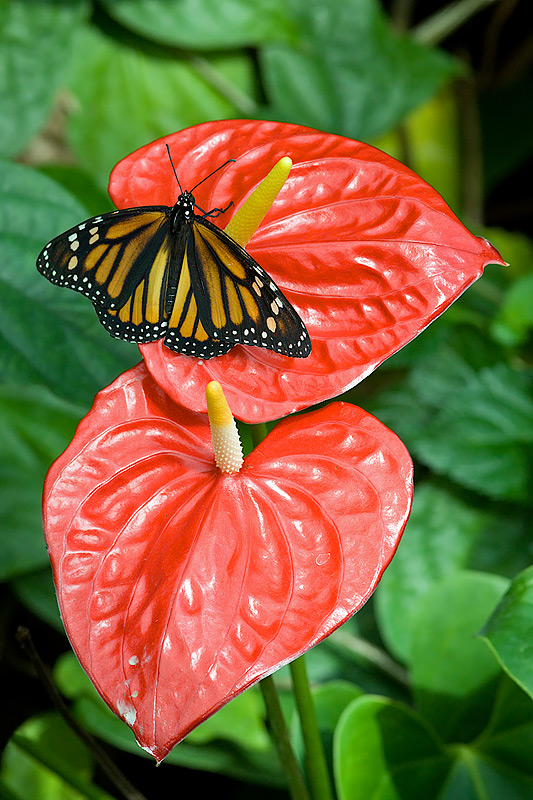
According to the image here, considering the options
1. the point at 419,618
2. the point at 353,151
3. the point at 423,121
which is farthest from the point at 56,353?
the point at 423,121

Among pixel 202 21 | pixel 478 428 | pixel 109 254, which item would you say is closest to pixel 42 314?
pixel 109 254

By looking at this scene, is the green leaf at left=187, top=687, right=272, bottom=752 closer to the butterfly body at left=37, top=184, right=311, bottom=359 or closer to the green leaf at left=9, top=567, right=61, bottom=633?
the green leaf at left=9, top=567, right=61, bottom=633

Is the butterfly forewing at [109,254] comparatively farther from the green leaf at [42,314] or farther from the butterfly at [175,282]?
the green leaf at [42,314]

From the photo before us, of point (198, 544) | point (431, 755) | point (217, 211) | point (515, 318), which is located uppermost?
point (217, 211)

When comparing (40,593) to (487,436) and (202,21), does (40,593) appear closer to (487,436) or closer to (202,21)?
(487,436)

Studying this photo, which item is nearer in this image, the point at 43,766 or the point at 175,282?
the point at 175,282

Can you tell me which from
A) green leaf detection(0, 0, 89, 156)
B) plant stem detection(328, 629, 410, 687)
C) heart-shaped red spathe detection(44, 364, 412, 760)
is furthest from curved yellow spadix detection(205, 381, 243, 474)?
green leaf detection(0, 0, 89, 156)

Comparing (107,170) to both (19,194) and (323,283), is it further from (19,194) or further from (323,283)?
(323,283)
